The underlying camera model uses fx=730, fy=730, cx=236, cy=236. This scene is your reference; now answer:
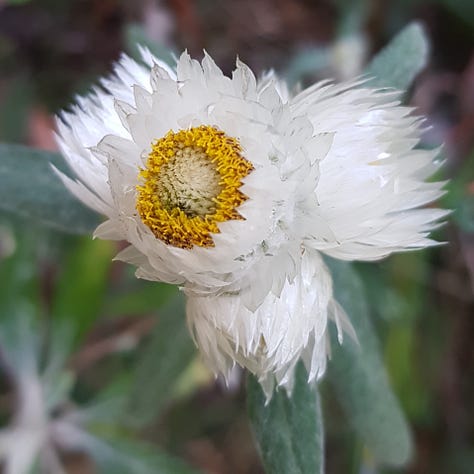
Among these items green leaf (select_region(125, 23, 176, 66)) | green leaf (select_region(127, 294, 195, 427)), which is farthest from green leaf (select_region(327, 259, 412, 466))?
green leaf (select_region(125, 23, 176, 66))

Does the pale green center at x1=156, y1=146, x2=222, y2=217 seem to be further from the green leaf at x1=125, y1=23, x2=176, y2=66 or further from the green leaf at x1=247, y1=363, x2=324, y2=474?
the green leaf at x1=125, y1=23, x2=176, y2=66

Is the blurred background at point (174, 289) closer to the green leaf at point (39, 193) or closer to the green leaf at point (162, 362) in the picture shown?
the green leaf at point (162, 362)

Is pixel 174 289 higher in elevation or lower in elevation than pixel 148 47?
lower

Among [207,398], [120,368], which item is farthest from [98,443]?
[207,398]

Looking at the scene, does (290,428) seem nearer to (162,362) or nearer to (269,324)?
(269,324)

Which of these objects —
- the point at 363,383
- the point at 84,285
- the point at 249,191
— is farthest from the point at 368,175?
the point at 84,285

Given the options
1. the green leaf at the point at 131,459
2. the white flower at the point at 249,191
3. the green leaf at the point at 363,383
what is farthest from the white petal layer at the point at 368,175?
the green leaf at the point at 131,459
